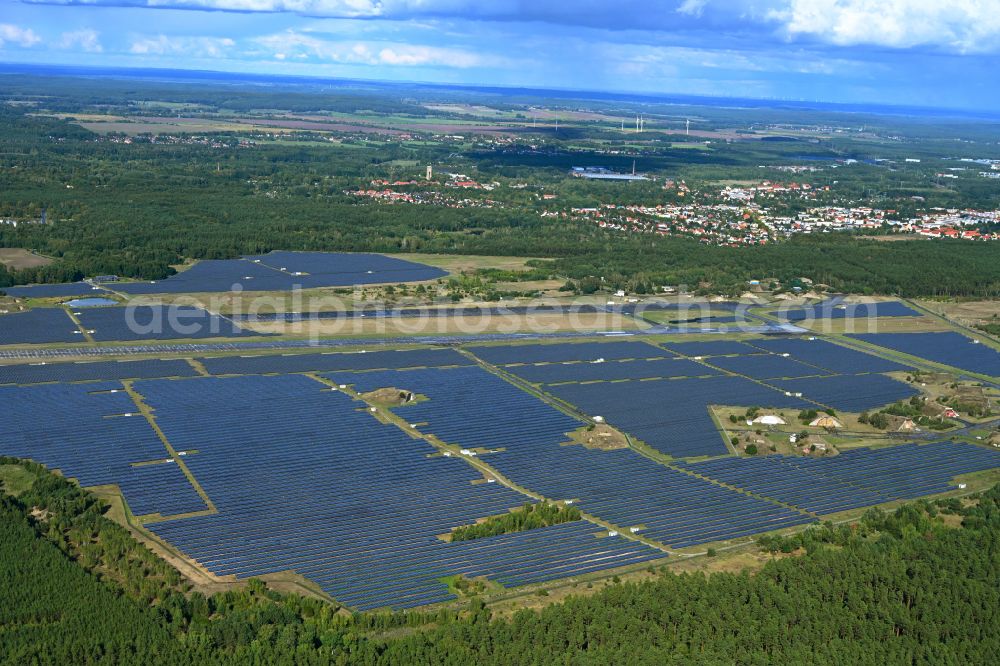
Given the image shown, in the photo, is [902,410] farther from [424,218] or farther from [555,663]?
[424,218]

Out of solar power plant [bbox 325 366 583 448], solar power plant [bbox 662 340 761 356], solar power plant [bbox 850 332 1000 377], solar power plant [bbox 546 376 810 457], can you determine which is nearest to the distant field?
solar power plant [bbox 325 366 583 448]

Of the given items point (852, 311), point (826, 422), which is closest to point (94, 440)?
point (826, 422)

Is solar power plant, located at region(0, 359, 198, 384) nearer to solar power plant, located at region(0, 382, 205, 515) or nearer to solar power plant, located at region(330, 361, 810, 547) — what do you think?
solar power plant, located at region(0, 382, 205, 515)

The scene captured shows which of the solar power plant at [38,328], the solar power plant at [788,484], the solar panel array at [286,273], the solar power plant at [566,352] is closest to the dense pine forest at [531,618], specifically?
the solar power plant at [788,484]

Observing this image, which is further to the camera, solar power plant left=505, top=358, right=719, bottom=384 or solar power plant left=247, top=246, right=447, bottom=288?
solar power plant left=247, top=246, right=447, bottom=288

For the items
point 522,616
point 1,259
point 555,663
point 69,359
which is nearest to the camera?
point 555,663

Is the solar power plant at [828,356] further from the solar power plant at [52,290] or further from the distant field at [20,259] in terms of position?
the distant field at [20,259]

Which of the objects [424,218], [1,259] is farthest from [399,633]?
[424,218]
